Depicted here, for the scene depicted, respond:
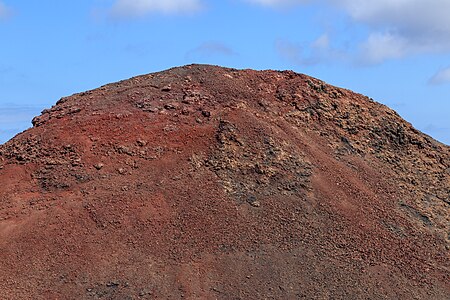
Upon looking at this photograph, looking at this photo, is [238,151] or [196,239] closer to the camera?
[196,239]

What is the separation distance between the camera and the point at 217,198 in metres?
19.7

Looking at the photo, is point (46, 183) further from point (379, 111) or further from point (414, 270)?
point (379, 111)

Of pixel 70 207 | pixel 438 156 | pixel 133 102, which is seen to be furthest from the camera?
pixel 438 156

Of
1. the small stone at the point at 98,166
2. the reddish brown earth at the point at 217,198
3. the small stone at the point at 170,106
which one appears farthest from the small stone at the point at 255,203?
the small stone at the point at 98,166

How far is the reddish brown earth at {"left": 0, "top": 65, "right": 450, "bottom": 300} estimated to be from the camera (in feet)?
58.4

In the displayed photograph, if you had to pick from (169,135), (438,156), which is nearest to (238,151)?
(169,135)

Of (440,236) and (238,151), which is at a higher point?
(238,151)

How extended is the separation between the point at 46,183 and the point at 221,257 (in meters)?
5.60

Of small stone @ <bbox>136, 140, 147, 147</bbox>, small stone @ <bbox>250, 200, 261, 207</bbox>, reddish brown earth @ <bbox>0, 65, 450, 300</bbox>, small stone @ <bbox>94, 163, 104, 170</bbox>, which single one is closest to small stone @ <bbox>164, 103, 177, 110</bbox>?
reddish brown earth @ <bbox>0, 65, 450, 300</bbox>

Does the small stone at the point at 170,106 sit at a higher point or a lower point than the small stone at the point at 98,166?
higher

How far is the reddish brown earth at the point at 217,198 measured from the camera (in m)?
17.8

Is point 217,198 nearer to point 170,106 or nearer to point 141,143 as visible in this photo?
point 141,143

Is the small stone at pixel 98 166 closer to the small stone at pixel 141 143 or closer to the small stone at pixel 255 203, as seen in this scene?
the small stone at pixel 141 143

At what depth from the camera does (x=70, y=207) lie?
19.2 m
